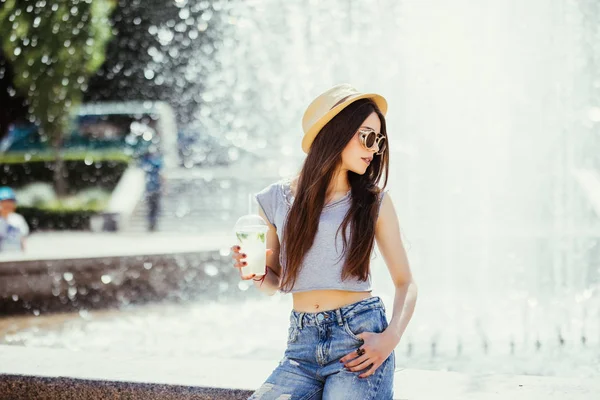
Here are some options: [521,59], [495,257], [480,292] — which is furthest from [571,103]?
[480,292]

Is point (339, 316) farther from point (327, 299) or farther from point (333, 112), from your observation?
point (333, 112)

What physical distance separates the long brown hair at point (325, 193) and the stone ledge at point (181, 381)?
522 millimetres

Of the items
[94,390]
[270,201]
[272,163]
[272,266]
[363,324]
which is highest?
[272,163]

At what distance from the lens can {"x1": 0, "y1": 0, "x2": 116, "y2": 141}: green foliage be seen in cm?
1797

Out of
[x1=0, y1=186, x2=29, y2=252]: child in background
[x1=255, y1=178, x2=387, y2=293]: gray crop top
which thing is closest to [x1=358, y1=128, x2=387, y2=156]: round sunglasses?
[x1=255, y1=178, x2=387, y2=293]: gray crop top

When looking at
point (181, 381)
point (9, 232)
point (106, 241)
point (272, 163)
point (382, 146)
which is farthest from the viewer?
point (272, 163)

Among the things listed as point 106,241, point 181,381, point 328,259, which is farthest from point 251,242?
point 106,241

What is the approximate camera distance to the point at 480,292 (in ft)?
25.1

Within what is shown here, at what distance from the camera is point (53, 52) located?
18234mm

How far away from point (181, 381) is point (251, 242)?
82 centimetres

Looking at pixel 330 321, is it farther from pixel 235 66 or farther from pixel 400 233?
pixel 235 66

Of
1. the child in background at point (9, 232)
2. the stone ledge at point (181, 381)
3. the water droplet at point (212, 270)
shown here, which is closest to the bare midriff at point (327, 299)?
the stone ledge at point (181, 381)

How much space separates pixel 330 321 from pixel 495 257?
697 cm

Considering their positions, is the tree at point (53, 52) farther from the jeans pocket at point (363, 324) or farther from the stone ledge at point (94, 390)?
the jeans pocket at point (363, 324)
